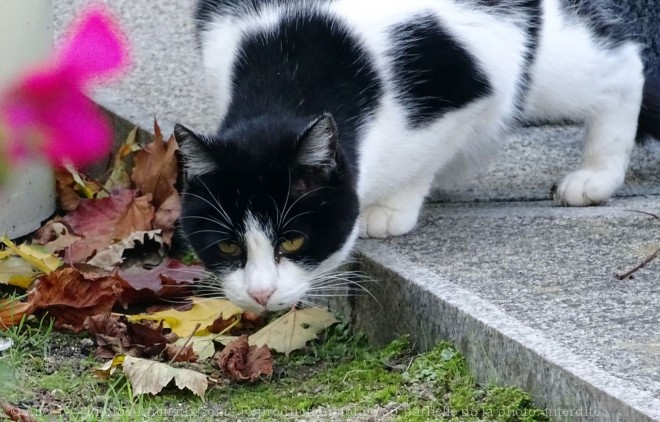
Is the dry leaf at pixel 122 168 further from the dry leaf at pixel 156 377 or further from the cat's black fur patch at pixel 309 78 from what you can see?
the dry leaf at pixel 156 377

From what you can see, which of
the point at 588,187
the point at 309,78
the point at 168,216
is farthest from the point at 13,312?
the point at 588,187

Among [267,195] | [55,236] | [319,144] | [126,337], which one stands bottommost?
[55,236]

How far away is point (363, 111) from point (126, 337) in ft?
2.47

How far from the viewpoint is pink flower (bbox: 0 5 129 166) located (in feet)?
1.11

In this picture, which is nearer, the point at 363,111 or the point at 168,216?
the point at 363,111

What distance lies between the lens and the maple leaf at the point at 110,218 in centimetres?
264

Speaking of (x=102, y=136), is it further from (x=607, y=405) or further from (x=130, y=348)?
(x=130, y=348)

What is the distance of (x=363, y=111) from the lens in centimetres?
220

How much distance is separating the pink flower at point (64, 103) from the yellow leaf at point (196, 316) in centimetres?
176

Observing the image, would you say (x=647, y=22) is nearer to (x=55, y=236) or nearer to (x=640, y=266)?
(x=640, y=266)

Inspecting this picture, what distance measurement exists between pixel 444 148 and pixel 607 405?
1256mm

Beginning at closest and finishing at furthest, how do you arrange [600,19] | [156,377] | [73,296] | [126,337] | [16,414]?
[16,414] → [156,377] → [126,337] → [73,296] → [600,19]

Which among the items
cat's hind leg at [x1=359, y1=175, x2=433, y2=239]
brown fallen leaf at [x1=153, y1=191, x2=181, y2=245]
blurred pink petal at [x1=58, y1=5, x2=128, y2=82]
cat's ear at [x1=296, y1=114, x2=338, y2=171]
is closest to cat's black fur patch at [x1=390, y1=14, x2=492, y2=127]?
cat's hind leg at [x1=359, y1=175, x2=433, y2=239]

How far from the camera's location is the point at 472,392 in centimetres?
158
